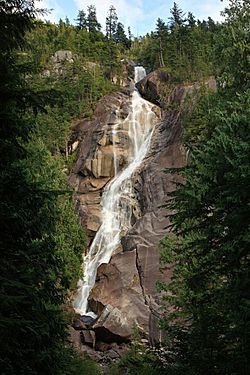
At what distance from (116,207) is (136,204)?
1878 mm

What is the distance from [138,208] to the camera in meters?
32.5

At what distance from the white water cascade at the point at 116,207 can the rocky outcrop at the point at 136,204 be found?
63 cm

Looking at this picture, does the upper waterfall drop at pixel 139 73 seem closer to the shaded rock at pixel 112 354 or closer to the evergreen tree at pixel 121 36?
the evergreen tree at pixel 121 36

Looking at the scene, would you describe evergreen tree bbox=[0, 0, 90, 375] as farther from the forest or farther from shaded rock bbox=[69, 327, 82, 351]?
shaded rock bbox=[69, 327, 82, 351]

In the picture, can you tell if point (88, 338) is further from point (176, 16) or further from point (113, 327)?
point (176, 16)

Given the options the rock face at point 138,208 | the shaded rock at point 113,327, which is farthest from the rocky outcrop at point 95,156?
the shaded rock at point 113,327

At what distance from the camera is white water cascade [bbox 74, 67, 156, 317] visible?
97.2 feet

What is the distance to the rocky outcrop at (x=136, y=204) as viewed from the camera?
23405 millimetres

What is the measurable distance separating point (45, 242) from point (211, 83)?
34757 millimetres

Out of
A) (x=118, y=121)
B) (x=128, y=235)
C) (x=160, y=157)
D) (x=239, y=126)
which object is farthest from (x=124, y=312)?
(x=118, y=121)

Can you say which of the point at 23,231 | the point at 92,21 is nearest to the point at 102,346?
the point at 23,231

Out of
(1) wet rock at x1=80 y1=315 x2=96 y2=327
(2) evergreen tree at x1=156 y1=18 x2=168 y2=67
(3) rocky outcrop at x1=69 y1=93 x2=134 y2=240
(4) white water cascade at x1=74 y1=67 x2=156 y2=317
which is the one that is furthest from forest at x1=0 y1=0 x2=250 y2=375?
(2) evergreen tree at x1=156 y1=18 x2=168 y2=67

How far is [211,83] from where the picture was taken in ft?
125

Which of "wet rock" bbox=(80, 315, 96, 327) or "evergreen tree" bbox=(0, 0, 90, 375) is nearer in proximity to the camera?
"evergreen tree" bbox=(0, 0, 90, 375)
